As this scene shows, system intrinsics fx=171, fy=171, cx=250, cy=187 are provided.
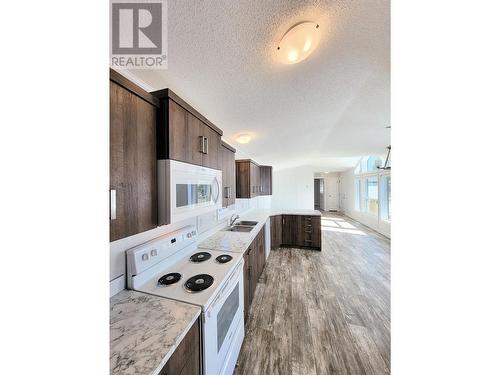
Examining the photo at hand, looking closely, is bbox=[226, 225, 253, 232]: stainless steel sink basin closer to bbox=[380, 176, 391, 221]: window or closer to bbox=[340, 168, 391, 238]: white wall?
bbox=[340, 168, 391, 238]: white wall

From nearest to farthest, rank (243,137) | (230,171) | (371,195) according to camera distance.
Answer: (230,171) → (243,137) → (371,195)

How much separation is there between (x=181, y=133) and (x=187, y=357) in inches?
50.4

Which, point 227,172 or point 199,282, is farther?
point 227,172

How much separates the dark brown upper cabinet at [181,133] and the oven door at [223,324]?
99 cm

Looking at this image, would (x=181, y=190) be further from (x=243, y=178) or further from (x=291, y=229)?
(x=291, y=229)

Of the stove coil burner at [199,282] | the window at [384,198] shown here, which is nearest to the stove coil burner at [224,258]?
the stove coil burner at [199,282]

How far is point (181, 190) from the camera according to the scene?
1144 millimetres

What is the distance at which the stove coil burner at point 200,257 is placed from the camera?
1.57 m

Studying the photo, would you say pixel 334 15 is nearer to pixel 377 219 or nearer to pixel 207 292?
pixel 207 292

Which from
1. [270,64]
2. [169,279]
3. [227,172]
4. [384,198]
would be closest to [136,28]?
[270,64]

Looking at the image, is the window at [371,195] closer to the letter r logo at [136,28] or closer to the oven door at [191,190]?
the oven door at [191,190]

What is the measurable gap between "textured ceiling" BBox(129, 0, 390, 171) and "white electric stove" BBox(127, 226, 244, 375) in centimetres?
128

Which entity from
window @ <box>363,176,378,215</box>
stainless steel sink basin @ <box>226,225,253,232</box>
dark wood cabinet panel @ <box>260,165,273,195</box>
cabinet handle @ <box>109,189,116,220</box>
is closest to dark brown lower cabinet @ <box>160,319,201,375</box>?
cabinet handle @ <box>109,189,116,220</box>
